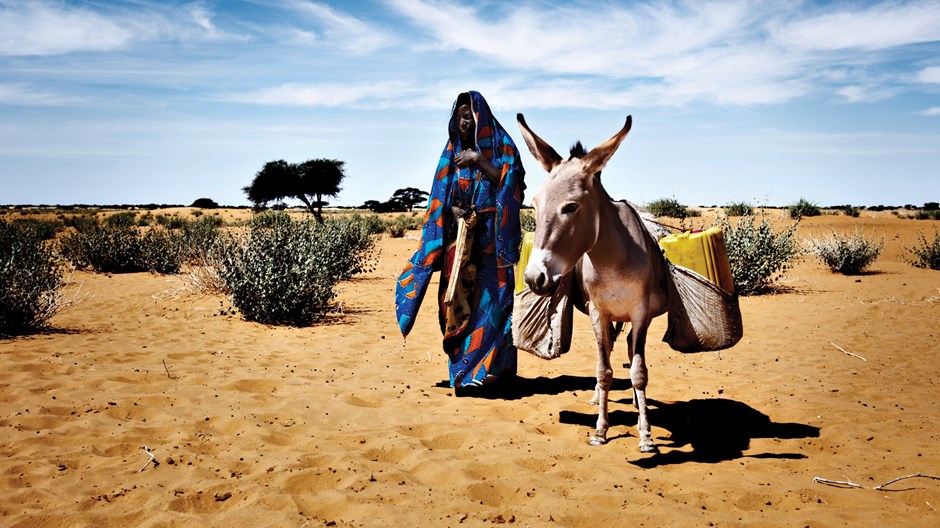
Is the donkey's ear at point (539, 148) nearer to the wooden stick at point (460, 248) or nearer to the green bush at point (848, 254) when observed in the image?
the wooden stick at point (460, 248)

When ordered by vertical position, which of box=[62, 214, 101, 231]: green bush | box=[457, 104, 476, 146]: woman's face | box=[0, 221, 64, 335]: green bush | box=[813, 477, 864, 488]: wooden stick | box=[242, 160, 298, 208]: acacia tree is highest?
box=[242, 160, 298, 208]: acacia tree

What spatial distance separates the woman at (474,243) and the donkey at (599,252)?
1481 mm

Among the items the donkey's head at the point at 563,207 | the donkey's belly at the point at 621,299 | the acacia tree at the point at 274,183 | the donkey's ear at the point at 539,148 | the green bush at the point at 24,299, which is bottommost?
the green bush at the point at 24,299

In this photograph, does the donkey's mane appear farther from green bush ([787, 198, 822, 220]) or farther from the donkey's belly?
green bush ([787, 198, 822, 220])

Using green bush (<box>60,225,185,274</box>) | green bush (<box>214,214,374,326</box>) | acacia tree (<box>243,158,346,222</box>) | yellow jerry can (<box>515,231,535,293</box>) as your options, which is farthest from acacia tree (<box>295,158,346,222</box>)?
yellow jerry can (<box>515,231,535,293</box>)

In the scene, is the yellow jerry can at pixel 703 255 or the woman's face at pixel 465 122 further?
the woman's face at pixel 465 122

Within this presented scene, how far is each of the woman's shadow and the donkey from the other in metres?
0.35

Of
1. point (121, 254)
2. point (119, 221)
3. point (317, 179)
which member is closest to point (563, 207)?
point (121, 254)

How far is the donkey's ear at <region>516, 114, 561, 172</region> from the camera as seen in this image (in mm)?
4008

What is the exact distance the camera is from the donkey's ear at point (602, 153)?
3746 mm

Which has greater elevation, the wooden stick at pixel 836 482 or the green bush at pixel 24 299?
the green bush at pixel 24 299

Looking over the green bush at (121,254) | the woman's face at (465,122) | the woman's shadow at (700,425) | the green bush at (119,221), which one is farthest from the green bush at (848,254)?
the green bush at (119,221)

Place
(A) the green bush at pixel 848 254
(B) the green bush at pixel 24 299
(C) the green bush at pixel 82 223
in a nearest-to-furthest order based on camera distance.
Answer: (B) the green bush at pixel 24 299
(A) the green bush at pixel 848 254
(C) the green bush at pixel 82 223

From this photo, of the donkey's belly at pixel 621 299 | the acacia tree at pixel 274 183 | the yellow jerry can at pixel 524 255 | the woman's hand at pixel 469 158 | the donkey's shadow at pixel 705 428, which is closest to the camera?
the donkey's belly at pixel 621 299
